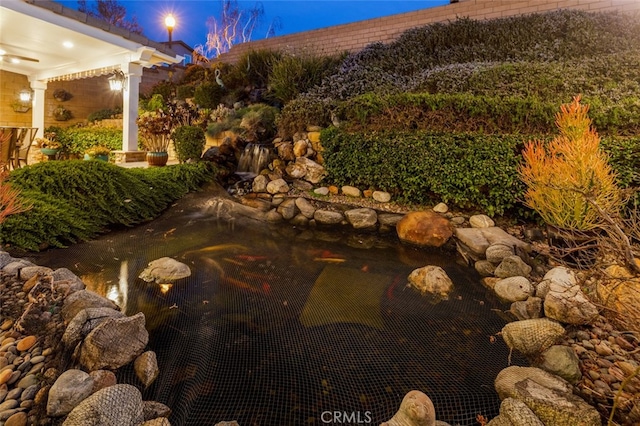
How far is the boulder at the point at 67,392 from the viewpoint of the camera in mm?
1569

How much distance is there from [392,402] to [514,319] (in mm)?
1569

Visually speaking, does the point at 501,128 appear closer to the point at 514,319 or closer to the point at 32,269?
the point at 514,319

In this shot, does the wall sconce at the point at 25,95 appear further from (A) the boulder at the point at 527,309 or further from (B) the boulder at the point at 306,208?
(A) the boulder at the point at 527,309

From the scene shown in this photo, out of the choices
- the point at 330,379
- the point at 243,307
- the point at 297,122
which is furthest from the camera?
the point at 297,122

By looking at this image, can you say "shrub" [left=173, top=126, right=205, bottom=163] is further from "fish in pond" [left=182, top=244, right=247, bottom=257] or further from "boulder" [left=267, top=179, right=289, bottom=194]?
"fish in pond" [left=182, top=244, right=247, bottom=257]

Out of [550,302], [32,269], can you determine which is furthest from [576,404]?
[32,269]

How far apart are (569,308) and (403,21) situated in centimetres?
1063

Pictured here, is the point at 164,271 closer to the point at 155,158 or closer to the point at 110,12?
the point at 155,158

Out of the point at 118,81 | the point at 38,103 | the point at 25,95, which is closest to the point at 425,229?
the point at 118,81

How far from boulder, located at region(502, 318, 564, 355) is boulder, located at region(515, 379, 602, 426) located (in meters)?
0.51

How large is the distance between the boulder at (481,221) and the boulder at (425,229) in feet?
1.26

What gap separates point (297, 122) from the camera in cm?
708

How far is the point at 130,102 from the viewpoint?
818 centimetres

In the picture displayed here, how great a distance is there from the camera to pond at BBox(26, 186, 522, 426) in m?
1.91
